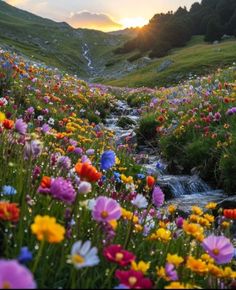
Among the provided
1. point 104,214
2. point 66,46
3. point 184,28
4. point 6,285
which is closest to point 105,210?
point 104,214

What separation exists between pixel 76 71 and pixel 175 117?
83176mm

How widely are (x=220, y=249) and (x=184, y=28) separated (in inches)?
3424

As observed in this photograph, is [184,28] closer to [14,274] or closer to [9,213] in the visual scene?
[9,213]

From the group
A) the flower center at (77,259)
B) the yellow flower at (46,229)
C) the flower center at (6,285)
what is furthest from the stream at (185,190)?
the flower center at (6,285)

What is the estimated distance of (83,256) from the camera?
2.03m

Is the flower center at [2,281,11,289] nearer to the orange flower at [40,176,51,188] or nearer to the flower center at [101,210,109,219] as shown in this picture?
the flower center at [101,210,109,219]

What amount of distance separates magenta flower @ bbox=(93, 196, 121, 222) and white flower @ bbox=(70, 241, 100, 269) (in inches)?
13.7

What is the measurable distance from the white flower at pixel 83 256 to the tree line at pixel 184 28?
75.5 meters

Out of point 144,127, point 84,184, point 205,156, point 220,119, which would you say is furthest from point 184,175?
point 84,184

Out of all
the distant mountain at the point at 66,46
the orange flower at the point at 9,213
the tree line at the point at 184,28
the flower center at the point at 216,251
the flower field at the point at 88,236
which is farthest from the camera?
the distant mountain at the point at 66,46

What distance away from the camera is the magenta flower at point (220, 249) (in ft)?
8.15

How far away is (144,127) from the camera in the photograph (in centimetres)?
1451

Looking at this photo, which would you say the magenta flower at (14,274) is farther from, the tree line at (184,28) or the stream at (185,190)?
the tree line at (184,28)

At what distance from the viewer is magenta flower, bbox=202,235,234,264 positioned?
2.48m
